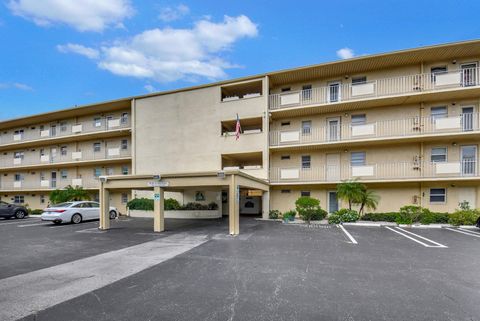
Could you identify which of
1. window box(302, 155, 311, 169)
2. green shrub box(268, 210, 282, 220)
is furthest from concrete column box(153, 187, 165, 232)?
window box(302, 155, 311, 169)

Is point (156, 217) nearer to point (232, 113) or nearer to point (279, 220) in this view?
point (279, 220)

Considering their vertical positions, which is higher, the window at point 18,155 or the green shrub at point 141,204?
the window at point 18,155

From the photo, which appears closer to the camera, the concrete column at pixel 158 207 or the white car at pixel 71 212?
the concrete column at pixel 158 207

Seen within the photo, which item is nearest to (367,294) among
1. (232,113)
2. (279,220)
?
(279,220)

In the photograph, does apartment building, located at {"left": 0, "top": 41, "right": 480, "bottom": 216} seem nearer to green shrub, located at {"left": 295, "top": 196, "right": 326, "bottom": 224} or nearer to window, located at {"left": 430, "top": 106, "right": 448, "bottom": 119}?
window, located at {"left": 430, "top": 106, "right": 448, "bottom": 119}

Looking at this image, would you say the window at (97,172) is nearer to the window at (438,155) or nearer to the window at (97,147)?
the window at (97,147)

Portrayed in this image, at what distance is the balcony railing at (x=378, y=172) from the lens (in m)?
13.7

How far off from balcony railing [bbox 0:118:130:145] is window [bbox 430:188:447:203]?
980 inches

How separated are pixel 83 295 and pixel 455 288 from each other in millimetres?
7653

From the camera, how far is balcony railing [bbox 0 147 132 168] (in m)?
21.8

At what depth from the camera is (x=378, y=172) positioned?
1514cm

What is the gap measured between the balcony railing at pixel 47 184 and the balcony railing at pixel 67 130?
4.79 m

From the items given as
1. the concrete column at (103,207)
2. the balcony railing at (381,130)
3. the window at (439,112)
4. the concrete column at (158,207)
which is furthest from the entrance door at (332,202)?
the concrete column at (103,207)

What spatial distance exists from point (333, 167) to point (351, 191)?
2489 mm
